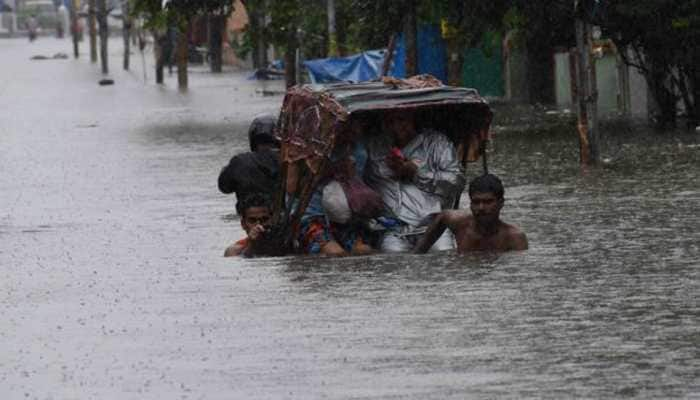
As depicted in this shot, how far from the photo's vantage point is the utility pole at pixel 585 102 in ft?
69.5

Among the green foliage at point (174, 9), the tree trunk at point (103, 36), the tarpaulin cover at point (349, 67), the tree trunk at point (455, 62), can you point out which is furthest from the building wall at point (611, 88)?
the tree trunk at point (103, 36)

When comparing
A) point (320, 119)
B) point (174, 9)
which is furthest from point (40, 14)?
point (320, 119)

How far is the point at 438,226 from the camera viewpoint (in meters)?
13.2

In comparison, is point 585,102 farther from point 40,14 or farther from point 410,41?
point 40,14

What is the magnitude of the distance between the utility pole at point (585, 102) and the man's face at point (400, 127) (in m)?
7.34

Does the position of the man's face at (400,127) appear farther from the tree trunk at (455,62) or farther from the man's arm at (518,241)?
the tree trunk at (455,62)

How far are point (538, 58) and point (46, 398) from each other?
29.3 metres

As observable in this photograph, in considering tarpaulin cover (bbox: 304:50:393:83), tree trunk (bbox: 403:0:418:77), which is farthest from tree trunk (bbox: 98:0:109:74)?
tree trunk (bbox: 403:0:418:77)

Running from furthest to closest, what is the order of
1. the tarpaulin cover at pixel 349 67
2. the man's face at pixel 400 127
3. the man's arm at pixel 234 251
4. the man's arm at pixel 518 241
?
1. the tarpaulin cover at pixel 349 67
2. the man's face at pixel 400 127
3. the man's arm at pixel 234 251
4. the man's arm at pixel 518 241

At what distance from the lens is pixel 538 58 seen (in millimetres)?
37156

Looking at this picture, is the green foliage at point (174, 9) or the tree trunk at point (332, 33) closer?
the green foliage at point (174, 9)

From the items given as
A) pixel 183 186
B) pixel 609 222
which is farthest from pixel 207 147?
pixel 609 222

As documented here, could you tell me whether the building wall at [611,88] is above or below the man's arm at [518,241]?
above

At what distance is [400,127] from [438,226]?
102 centimetres
